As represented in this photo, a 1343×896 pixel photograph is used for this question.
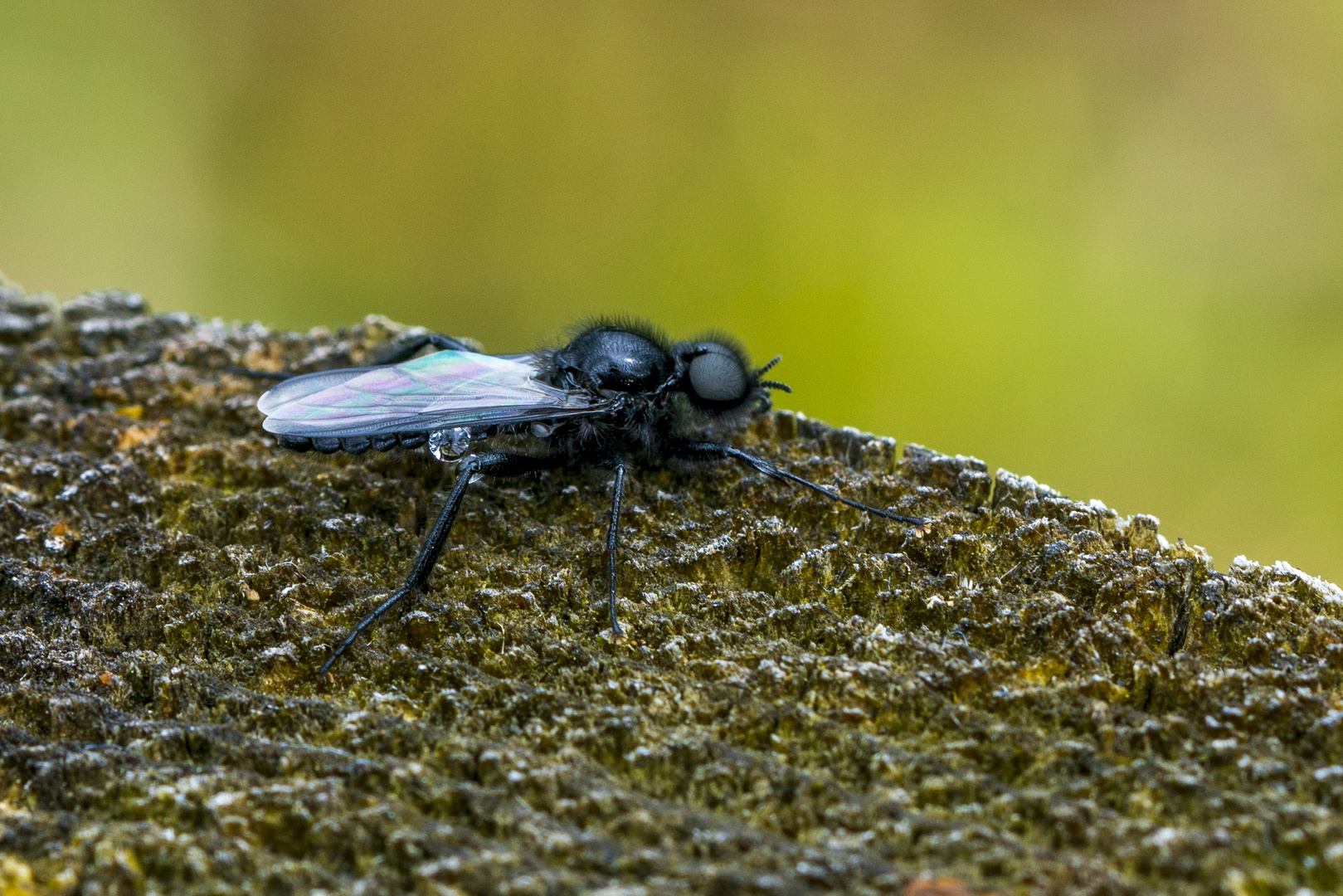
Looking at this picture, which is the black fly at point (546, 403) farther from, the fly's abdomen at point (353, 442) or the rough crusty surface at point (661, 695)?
the rough crusty surface at point (661, 695)

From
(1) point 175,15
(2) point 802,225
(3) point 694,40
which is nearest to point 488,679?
(2) point 802,225

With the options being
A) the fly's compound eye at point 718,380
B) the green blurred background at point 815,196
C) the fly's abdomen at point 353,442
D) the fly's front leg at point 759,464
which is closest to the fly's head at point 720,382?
the fly's compound eye at point 718,380

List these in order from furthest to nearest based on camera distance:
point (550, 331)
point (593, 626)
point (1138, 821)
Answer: point (550, 331) → point (593, 626) → point (1138, 821)

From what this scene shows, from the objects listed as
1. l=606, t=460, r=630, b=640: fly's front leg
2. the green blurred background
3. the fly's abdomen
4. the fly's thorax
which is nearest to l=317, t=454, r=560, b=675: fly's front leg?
the fly's abdomen

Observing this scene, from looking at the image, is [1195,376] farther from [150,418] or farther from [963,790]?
[150,418]

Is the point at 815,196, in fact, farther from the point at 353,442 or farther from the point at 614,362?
the point at 353,442
